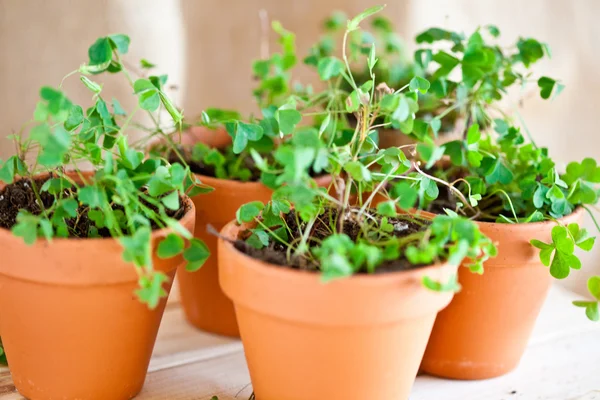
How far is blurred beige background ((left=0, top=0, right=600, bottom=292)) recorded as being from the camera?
4.08 feet

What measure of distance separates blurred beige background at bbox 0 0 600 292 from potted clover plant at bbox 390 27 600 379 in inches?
18.8

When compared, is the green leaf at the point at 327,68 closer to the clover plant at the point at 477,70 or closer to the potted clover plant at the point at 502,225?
the potted clover plant at the point at 502,225

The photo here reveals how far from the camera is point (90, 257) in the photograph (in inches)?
31.8

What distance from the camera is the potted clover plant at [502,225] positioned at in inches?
37.4

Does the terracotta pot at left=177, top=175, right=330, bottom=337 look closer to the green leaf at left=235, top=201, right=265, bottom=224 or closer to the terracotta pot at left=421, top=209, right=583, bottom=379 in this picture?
the green leaf at left=235, top=201, right=265, bottom=224

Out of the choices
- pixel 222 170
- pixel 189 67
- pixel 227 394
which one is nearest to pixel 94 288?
pixel 227 394

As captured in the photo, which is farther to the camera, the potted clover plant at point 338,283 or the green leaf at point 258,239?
the green leaf at point 258,239

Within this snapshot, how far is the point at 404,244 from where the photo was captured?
856mm

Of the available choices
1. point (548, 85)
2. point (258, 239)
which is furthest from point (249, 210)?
point (548, 85)

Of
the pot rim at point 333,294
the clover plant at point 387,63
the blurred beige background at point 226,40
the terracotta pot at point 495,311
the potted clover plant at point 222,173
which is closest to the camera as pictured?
the pot rim at point 333,294

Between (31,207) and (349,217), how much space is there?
0.46m

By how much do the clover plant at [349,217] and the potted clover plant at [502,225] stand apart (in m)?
0.08

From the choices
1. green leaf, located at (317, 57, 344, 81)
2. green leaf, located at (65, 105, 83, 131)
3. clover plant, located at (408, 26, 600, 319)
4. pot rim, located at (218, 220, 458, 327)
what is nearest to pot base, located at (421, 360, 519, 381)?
clover plant, located at (408, 26, 600, 319)

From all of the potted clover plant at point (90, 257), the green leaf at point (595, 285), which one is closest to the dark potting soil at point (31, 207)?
the potted clover plant at point (90, 257)
